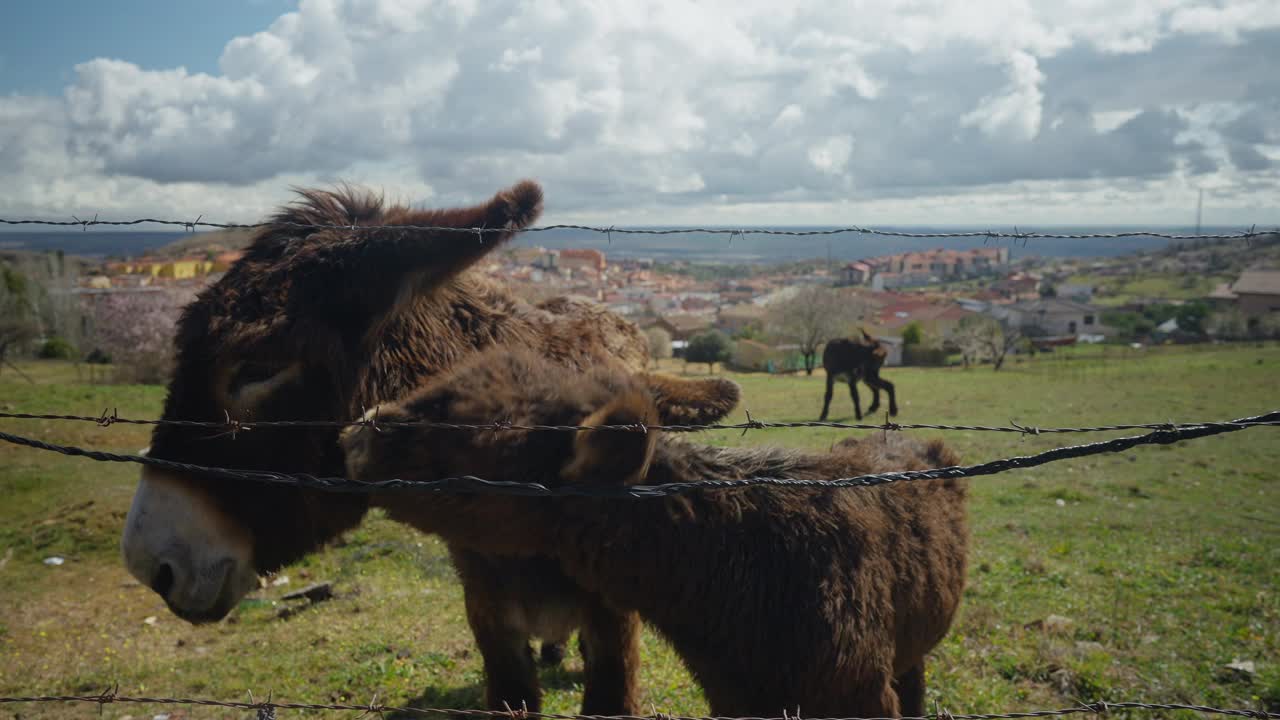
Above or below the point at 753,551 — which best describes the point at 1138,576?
below

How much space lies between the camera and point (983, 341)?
3456 centimetres

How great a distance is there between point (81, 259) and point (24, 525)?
5422cm

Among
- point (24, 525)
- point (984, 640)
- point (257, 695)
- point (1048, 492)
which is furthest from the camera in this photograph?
point (1048, 492)

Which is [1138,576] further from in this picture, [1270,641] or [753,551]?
[753,551]

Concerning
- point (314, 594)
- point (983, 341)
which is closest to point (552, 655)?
point (314, 594)

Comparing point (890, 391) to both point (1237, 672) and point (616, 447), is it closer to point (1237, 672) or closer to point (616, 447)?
point (1237, 672)

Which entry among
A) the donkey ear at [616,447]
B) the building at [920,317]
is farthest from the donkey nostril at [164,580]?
the building at [920,317]

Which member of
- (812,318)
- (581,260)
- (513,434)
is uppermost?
(581,260)

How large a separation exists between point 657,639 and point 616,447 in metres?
1.34

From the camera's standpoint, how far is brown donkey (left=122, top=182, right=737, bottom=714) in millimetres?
3016

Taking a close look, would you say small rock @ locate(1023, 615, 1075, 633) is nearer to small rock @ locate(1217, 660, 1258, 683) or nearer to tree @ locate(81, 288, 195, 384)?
small rock @ locate(1217, 660, 1258, 683)

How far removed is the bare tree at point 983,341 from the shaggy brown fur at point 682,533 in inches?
1279

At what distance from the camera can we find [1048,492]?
1124 cm

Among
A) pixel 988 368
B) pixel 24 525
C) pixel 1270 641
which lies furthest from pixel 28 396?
pixel 988 368
